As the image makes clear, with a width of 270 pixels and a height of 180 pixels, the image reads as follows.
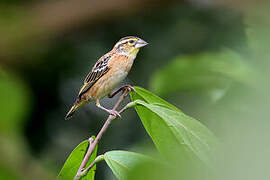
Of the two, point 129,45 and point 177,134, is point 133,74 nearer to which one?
point 129,45

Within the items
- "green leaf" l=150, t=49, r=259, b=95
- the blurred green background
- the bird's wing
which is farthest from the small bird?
"green leaf" l=150, t=49, r=259, b=95

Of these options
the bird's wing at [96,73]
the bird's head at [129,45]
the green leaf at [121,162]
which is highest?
the bird's head at [129,45]

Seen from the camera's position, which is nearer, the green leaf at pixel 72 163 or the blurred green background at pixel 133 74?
the blurred green background at pixel 133 74

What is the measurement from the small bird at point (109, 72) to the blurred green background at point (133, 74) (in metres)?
0.21

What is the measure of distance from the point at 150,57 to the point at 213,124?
343 centimetres

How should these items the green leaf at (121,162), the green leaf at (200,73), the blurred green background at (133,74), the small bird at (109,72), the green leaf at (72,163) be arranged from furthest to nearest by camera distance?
the small bird at (109,72), the green leaf at (200,73), the green leaf at (72,163), the green leaf at (121,162), the blurred green background at (133,74)

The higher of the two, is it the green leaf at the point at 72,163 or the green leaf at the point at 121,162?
the green leaf at the point at 121,162

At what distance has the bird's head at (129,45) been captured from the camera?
275 centimetres

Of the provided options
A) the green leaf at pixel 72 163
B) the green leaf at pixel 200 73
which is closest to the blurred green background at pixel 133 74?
the green leaf at pixel 200 73

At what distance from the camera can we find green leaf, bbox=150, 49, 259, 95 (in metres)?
1.73

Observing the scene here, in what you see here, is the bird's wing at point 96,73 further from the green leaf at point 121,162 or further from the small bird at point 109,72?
the green leaf at point 121,162

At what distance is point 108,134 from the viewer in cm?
402

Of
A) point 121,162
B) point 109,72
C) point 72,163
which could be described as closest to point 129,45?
point 109,72

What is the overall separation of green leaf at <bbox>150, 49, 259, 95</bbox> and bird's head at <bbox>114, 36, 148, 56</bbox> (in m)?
0.77
